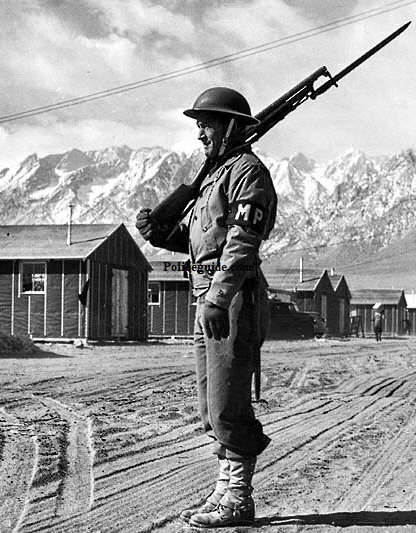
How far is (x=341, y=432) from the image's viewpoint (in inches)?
306

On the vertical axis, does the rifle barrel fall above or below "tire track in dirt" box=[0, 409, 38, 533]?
above

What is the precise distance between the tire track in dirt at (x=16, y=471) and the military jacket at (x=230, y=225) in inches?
58.3

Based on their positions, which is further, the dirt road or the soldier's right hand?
the soldier's right hand

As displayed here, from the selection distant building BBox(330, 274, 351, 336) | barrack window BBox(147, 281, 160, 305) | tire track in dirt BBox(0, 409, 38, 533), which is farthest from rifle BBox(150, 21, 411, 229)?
distant building BBox(330, 274, 351, 336)

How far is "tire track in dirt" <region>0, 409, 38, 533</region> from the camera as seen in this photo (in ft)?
14.7

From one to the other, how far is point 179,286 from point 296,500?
1234 inches

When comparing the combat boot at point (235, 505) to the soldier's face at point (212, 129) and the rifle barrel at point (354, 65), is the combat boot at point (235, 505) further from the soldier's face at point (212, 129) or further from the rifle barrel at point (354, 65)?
the rifle barrel at point (354, 65)

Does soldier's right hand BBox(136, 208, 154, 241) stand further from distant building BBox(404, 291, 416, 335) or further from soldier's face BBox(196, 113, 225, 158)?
distant building BBox(404, 291, 416, 335)

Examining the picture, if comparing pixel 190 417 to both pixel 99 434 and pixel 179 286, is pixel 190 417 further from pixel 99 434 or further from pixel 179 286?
pixel 179 286

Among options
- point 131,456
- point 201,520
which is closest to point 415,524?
point 201,520

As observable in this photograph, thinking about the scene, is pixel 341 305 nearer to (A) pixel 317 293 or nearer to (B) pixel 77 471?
(A) pixel 317 293

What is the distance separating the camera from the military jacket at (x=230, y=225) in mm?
4199

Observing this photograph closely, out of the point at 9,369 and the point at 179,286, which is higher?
the point at 179,286

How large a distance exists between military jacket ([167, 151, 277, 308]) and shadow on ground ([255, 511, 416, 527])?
1181 millimetres
